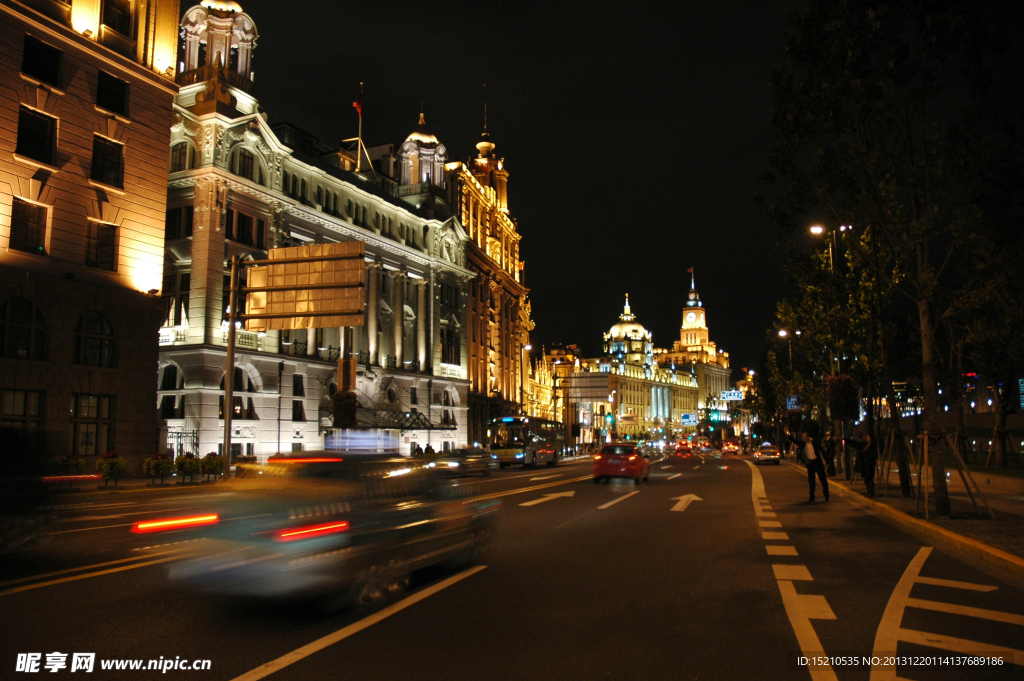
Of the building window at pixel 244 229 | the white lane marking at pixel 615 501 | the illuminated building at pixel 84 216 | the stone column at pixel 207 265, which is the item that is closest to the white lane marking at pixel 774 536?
the white lane marking at pixel 615 501

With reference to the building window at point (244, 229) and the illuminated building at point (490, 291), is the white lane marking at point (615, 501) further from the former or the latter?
the illuminated building at point (490, 291)

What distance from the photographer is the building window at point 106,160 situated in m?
31.6

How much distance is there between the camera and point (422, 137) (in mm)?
66625

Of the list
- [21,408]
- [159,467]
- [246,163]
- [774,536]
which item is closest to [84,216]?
[21,408]

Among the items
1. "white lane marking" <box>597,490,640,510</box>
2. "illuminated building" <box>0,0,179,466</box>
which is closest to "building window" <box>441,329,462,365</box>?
"illuminated building" <box>0,0,179,466</box>

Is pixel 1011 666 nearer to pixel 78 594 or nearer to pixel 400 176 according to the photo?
pixel 78 594

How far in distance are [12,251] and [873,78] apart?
29.3m

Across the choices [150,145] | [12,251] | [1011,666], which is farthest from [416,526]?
[150,145]

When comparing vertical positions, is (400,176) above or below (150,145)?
above

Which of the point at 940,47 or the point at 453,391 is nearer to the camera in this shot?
the point at 940,47

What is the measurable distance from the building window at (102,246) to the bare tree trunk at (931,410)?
30.6m

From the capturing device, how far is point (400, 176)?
66.8m

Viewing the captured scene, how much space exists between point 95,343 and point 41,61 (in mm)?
11450

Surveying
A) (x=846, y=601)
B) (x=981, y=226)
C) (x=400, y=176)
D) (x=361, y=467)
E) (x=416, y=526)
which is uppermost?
(x=400, y=176)
